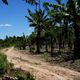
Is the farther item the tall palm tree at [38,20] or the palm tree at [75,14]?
the tall palm tree at [38,20]

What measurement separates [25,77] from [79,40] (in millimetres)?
20050

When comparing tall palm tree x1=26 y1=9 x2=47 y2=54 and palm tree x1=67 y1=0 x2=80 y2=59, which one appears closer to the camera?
palm tree x1=67 y1=0 x2=80 y2=59

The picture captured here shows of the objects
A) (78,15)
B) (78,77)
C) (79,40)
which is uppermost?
(78,15)

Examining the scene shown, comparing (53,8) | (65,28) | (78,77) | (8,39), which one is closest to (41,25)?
(65,28)

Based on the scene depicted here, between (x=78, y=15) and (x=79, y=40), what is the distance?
3.46 metres

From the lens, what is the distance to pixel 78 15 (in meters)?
31.2

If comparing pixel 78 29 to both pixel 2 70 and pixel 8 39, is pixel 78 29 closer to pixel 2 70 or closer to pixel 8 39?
pixel 2 70

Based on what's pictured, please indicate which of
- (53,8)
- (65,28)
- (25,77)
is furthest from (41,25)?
(25,77)

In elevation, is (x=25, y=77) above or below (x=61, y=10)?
below

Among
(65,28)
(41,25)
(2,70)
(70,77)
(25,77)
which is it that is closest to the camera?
(25,77)

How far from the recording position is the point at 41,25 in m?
47.2

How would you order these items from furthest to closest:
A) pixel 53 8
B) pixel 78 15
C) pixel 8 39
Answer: pixel 8 39 < pixel 53 8 < pixel 78 15

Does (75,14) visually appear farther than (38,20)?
No

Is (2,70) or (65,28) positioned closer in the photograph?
(2,70)
